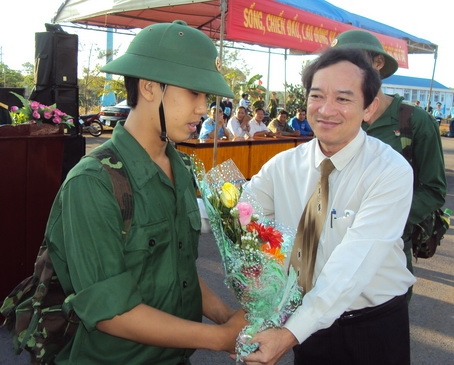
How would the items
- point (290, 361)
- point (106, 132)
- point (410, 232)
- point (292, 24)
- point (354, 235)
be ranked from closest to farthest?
1. point (354, 235)
2. point (410, 232)
3. point (290, 361)
4. point (292, 24)
5. point (106, 132)

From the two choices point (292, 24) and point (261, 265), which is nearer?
point (261, 265)

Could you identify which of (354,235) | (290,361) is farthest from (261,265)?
(290,361)

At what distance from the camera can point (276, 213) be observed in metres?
2.11

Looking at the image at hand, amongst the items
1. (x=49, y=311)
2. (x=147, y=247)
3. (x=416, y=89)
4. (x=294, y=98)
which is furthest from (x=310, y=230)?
(x=416, y=89)

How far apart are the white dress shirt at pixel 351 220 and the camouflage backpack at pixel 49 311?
0.71 metres

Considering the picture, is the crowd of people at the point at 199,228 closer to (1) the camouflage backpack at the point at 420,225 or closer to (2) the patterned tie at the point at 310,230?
(2) the patterned tie at the point at 310,230

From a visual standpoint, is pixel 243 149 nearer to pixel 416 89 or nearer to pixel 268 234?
pixel 268 234

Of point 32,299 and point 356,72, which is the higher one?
point 356,72

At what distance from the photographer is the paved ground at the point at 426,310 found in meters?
3.66

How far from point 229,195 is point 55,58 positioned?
6.95m

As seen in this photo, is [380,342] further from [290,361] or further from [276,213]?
[290,361]

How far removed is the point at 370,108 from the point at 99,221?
125 cm

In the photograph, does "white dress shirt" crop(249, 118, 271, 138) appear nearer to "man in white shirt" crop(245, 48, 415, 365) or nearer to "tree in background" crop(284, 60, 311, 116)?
"tree in background" crop(284, 60, 311, 116)

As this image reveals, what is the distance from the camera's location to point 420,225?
2742mm
